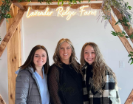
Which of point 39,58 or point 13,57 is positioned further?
point 13,57

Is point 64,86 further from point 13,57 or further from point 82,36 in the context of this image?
point 13,57

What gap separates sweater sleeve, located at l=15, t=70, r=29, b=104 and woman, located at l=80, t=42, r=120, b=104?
693 mm

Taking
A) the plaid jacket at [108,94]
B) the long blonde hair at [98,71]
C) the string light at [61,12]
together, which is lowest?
the plaid jacket at [108,94]

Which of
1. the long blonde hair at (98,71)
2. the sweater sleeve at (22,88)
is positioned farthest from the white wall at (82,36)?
the sweater sleeve at (22,88)

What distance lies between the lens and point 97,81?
167 cm

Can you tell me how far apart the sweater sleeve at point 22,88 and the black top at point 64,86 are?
0.92ft

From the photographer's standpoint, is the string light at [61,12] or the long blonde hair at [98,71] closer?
the long blonde hair at [98,71]

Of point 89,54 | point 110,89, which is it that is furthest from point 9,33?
point 110,89

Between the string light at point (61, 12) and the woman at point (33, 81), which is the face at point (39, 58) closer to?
the woman at point (33, 81)

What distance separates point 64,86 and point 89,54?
489 millimetres

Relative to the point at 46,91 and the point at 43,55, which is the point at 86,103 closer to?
the point at 46,91

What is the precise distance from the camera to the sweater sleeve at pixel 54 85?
5.40 ft

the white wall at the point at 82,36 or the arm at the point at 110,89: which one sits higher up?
the white wall at the point at 82,36

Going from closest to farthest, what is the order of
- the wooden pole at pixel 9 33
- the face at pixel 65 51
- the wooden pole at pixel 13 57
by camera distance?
the face at pixel 65 51
the wooden pole at pixel 9 33
the wooden pole at pixel 13 57
